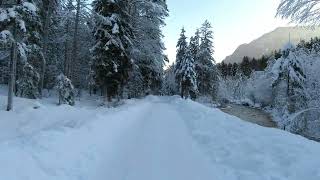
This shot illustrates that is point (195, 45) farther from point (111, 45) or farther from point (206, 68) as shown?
point (111, 45)

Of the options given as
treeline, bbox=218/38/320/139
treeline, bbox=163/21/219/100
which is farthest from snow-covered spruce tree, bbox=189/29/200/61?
treeline, bbox=218/38/320/139

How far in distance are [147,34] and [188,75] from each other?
27.0m

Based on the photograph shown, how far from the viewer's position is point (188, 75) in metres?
68.8

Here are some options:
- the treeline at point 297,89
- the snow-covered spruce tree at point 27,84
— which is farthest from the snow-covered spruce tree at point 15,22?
the treeline at point 297,89

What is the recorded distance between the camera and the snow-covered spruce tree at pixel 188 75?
226 feet

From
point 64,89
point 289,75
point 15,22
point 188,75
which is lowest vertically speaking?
point 64,89

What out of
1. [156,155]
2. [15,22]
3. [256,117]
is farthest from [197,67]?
[156,155]

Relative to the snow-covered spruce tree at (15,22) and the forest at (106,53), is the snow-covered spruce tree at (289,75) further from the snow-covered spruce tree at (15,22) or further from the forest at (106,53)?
the snow-covered spruce tree at (15,22)

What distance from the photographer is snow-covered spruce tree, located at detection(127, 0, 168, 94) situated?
132 feet

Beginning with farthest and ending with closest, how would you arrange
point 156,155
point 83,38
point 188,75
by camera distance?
1. point 188,75
2. point 83,38
3. point 156,155

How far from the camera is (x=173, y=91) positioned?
112 meters

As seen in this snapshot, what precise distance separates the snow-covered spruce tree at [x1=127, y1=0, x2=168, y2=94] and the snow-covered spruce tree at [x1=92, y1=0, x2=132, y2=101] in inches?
222

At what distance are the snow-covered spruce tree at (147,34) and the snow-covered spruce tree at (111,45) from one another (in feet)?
18.5

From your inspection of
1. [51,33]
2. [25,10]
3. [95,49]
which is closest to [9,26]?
[25,10]
